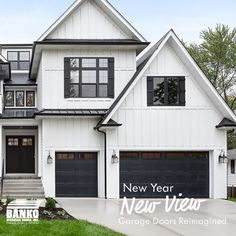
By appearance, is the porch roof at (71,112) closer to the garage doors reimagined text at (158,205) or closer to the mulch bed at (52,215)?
the garage doors reimagined text at (158,205)

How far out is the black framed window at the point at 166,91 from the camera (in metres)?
22.2

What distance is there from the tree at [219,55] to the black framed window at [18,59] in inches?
679

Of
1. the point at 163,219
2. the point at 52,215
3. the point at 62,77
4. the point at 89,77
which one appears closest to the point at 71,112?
the point at 62,77

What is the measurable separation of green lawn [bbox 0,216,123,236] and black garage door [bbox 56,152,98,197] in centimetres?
997

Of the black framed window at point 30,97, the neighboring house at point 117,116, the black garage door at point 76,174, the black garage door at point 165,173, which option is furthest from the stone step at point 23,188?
the black framed window at point 30,97

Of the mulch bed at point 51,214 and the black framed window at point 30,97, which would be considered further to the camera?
the black framed window at point 30,97

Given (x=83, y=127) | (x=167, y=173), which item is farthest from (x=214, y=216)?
(x=83, y=127)

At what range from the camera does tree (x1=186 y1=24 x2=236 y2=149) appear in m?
42.5

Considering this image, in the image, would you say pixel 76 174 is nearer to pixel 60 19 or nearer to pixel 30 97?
pixel 30 97

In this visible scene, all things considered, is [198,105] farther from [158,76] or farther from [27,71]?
[27,71]

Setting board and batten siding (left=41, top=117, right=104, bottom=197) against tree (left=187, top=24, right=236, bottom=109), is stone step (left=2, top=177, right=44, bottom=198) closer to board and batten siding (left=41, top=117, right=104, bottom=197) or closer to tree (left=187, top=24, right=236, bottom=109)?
board and batten siding (left=41, top=117, right=104, bottom=197)

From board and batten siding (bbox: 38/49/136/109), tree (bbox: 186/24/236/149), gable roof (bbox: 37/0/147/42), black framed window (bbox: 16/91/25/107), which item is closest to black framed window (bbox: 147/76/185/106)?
board and batten siding (bbox: 38/49/136/109)

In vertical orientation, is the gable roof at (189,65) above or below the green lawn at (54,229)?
above

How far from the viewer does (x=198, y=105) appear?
22.5 meters
